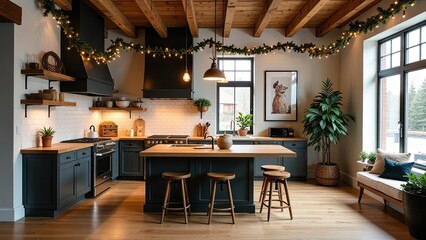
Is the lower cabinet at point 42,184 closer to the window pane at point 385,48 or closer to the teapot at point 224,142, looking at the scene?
the teapot at point 224,142

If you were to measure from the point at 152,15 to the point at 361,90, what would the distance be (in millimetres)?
4131

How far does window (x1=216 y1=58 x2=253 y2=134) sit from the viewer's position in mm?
7180

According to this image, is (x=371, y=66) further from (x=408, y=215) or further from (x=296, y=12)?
(x=408, y=215)

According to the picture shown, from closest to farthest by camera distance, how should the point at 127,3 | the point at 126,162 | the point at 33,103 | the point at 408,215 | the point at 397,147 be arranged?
the point at 408,215
the point at 33,103
the point at 397,147
the point at 127,3
the point at 126,162

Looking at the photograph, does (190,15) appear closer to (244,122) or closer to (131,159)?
(244,122)

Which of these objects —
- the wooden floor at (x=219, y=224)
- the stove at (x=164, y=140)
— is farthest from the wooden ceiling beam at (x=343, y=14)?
the stove at (x=164, y=140)

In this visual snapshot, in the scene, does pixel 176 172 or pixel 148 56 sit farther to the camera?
pixel 148 56

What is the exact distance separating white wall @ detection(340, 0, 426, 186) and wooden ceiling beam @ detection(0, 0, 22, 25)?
17.8 feet

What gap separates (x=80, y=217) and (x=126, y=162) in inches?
91.9

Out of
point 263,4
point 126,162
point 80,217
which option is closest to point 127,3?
point 263,4

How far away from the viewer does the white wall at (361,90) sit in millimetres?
5605

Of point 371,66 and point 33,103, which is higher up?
point 371,66

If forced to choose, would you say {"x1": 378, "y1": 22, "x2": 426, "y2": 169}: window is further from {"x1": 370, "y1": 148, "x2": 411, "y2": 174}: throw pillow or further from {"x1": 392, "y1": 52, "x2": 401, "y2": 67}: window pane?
{"x1": 370, "y1": 148, "x2": 411, "y2": 174}: throw pillow

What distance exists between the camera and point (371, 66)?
573 cm
